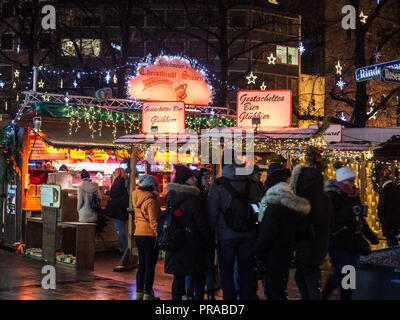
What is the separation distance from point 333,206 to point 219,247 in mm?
1493

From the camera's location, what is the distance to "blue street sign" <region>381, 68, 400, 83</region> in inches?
336

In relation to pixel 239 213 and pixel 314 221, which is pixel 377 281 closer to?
pixel 314 221

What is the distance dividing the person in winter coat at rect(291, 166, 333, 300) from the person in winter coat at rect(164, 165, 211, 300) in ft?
3.68

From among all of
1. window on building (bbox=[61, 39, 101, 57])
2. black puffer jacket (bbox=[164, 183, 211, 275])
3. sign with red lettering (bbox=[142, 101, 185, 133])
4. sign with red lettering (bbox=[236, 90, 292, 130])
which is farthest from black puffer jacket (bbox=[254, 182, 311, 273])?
window on building (bbox=[61, 39, 101, 57])

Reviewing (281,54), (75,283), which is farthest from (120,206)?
(281,54)

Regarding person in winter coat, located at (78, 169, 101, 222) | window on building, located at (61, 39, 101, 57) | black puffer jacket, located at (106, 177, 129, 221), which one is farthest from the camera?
window on building, located at (61, 39, 101, 57)

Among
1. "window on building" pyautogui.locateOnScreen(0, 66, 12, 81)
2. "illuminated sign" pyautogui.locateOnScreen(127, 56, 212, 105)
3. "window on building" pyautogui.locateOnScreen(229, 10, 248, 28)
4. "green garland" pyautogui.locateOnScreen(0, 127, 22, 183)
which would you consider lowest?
"green garland" pyautogui.locateOnScreen(0, 127, 22, 183)

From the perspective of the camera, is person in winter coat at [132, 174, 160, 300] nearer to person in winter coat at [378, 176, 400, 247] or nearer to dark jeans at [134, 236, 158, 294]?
dark jeans at [134, 236, 158, 294]

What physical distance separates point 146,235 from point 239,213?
1.84 metres

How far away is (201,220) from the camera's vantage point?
716cm

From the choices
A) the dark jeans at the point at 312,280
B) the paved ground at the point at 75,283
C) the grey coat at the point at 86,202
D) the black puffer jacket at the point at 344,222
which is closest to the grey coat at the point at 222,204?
the dark jeans at the point at 312,280

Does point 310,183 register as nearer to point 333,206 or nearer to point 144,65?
point 333,206

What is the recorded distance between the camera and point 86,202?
12.2m
